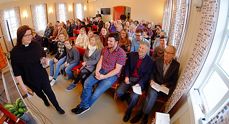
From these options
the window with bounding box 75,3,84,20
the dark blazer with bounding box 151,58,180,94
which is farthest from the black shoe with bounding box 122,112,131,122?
the window with bounding box 75,3,84,20

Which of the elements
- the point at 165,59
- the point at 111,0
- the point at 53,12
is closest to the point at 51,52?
the point at 53,12

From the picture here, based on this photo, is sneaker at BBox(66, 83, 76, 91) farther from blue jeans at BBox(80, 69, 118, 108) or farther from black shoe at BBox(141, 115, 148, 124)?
black shoe at BBox(141, 115, 148, 124)

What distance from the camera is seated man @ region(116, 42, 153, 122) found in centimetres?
255

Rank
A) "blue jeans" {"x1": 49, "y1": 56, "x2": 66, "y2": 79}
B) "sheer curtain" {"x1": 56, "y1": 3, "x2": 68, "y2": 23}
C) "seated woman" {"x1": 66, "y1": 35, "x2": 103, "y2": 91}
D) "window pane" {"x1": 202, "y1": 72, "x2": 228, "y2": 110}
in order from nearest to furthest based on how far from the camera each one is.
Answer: "window pane" {"x1": 202, "y1": 72, "x2": 228, "y2": 110} < "seated woman" {"x1": 66, "y1": 35, "x2": 103, "y2": 91} < "blue jeans" {"x1": 49, "y1": 56, "x2": 66, "y2": 79} < "sheer curtain" {"x1": 56, "y1": 3, "x2": 68, "y2": 23}

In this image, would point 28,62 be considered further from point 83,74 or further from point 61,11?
point 61,11

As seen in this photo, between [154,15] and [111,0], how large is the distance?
9.65ft

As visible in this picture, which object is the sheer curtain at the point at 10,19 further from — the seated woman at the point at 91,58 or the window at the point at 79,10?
the seated woman at the point at 91,58

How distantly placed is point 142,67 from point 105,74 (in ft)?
1.94

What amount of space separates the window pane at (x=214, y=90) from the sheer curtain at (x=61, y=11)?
26.9ft

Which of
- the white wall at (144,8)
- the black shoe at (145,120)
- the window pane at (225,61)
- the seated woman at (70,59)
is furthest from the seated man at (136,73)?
the white wall at (144,8)

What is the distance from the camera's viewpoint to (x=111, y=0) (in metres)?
10.6

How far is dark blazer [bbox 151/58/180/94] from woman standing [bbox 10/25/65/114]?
1.59 meters

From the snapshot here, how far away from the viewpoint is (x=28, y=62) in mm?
2072

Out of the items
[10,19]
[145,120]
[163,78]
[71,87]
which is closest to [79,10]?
[10,19]
